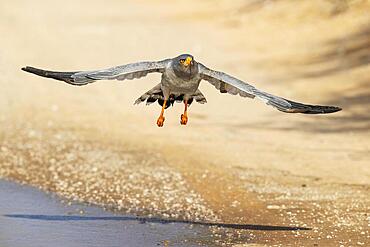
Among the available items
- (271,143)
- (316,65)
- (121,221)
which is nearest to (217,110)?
(271,143)

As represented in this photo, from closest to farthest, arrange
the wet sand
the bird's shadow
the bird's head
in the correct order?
the bird's head
the wet sand
the bird's shadow

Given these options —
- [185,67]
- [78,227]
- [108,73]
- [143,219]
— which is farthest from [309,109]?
[78,227]

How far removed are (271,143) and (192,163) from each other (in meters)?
2.10

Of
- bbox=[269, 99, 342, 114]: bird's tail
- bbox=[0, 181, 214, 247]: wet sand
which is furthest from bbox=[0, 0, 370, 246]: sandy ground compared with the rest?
bbox=[269, 99, 342, 114]: bird's tail

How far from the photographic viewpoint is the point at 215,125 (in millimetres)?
17172

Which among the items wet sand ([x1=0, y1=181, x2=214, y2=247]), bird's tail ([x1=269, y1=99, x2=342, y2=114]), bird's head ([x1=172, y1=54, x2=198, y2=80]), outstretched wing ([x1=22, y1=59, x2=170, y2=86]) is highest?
bird's head ([x1=172, y1=54, x2=198, y2=80])

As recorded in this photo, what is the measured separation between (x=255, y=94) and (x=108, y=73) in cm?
146

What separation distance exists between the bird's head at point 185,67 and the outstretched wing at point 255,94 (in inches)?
4.8

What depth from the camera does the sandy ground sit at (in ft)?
36.5

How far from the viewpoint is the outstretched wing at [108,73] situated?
8617 millimetres

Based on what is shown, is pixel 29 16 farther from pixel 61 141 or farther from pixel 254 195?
pixel 254 195

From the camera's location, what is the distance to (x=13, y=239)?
947 centimetres

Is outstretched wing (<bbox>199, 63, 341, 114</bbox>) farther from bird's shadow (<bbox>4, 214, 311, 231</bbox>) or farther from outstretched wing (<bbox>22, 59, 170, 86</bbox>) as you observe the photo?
bird's shadow (<bbox>4, 214, 311, 231</bbox>)

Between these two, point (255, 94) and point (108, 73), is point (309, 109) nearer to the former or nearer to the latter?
point (255, 94)
